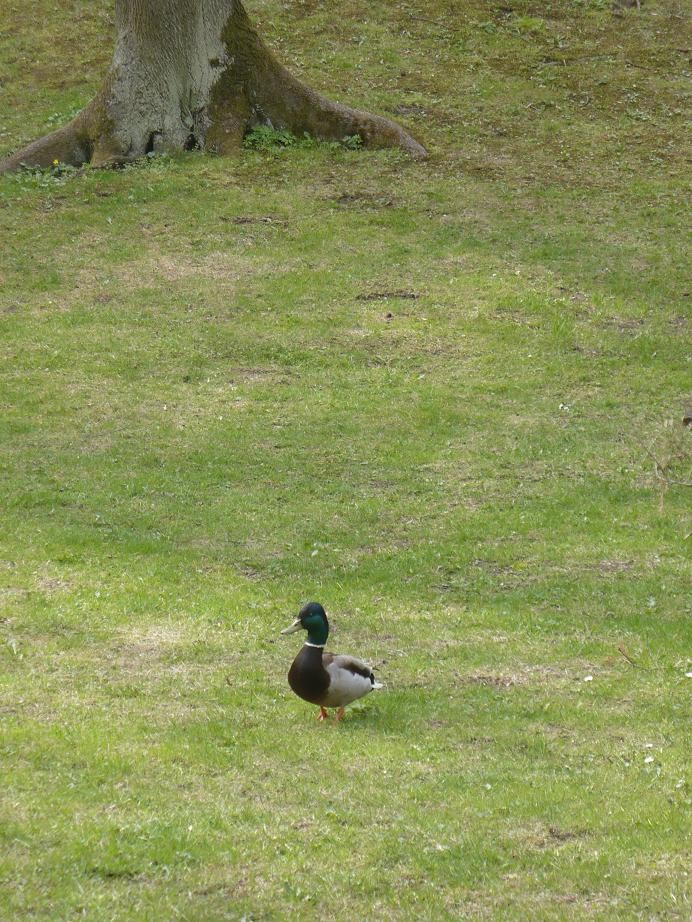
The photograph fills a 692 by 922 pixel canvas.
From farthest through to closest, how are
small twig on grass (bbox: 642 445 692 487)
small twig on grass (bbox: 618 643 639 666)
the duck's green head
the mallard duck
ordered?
small twig on grass (bbox: 642 445 692 487) → small twig on grass (bbox: 618 643 639 666) → the duck's green head → the mallard duck

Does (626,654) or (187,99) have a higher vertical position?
(187,99)

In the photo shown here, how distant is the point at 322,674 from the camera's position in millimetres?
9555

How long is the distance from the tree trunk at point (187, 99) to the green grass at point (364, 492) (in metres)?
0.82

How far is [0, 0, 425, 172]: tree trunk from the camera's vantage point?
26266 millimetres

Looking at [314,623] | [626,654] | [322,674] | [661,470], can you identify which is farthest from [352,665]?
[661,470]

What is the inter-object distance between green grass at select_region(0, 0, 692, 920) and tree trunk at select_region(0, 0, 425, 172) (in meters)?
0.82

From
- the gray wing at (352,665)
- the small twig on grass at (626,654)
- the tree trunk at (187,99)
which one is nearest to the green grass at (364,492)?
the small twig on grass at (626,654)

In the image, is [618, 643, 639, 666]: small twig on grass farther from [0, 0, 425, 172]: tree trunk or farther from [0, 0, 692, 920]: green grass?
[0, 0, 425, 172]: tree trunk

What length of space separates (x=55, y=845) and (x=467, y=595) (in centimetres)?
631

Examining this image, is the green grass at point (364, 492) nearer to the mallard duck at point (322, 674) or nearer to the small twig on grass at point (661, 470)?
the small twig on grass at point (661, 470)

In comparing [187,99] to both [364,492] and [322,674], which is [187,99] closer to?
[364,492]

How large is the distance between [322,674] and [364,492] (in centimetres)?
651

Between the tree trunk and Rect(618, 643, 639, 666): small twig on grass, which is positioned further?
the tree trunk

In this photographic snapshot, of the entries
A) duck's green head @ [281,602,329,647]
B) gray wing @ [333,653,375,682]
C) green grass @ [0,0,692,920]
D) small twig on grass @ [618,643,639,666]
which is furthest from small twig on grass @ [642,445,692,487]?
duck's green head @ [281,602,329,647]
